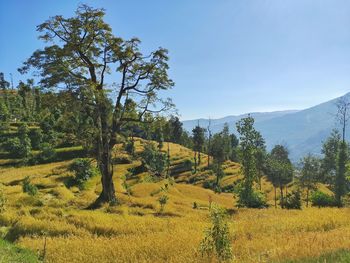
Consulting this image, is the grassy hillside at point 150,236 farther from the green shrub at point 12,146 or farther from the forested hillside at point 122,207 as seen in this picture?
the green shrub at point 12,146

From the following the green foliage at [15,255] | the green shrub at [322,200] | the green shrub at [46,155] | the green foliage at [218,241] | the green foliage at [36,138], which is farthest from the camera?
the green foliage at [36,138]

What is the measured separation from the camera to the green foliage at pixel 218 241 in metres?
10.7

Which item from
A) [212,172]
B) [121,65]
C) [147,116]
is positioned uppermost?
[121,65]

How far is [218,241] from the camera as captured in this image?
10773mm

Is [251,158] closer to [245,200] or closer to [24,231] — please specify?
[245,200]

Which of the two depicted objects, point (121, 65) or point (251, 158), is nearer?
point (121, 65)

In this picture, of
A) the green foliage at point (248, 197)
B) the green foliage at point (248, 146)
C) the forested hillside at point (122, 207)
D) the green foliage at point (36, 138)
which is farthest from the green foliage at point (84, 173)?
the green foliage at point (36, 138)

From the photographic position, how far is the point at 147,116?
112 feet

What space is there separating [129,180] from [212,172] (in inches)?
1934

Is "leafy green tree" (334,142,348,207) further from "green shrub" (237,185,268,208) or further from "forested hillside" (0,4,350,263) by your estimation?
"green shrub" (237,185,268,208)

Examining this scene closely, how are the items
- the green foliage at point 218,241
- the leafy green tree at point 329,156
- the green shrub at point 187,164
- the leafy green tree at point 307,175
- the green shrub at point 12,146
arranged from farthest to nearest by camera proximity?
1. the green shrub at point 187,164
2. the leafy green tree at point 329,156
3. the leafy green tree at point 307,175
4. the green shrub at point 12,146
5. the green foliage at point 218,241

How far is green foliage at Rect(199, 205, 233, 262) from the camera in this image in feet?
35.0

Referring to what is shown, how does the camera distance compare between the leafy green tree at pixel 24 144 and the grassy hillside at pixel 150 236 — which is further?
the leafy green tree at pixel 24 144

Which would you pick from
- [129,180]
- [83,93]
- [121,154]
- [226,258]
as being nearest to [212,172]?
[129,180]
